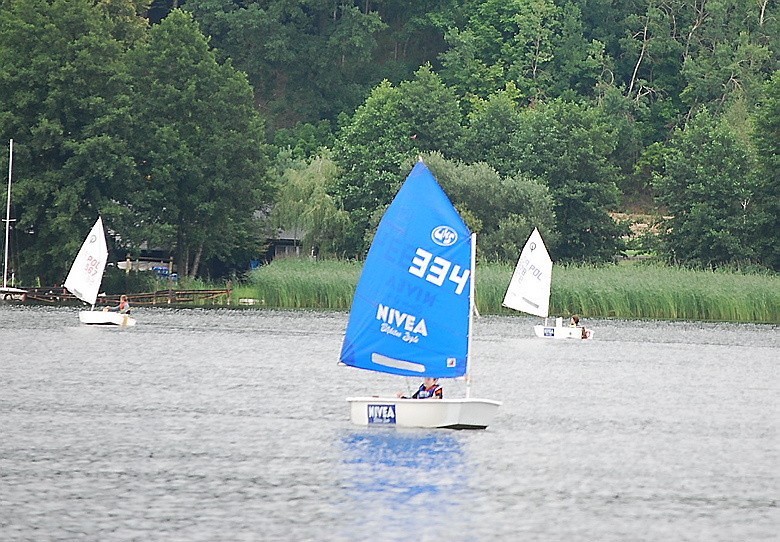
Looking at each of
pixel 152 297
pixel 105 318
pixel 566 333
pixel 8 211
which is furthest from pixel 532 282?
pixel 8 211

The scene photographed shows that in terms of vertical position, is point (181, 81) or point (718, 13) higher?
point (718, 13)

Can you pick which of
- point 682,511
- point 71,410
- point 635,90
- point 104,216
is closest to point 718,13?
point 635,90

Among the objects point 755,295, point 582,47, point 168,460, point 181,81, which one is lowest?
point 168,460

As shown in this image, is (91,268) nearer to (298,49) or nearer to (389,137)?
(389,137)

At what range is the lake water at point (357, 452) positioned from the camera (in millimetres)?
26203

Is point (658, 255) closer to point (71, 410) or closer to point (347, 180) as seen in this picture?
point (347, 180)

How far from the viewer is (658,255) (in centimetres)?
10125

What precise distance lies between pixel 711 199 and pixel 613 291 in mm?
21969

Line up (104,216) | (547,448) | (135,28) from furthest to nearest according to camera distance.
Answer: (135,28) < (104,216) < (547,448)

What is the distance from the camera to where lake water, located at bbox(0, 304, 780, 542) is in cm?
2620

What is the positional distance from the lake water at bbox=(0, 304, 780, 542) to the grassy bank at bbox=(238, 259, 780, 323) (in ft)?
68.1

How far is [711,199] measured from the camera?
328 ft

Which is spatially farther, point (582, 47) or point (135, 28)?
point (582, 47)

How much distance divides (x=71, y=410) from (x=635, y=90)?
9688cm
